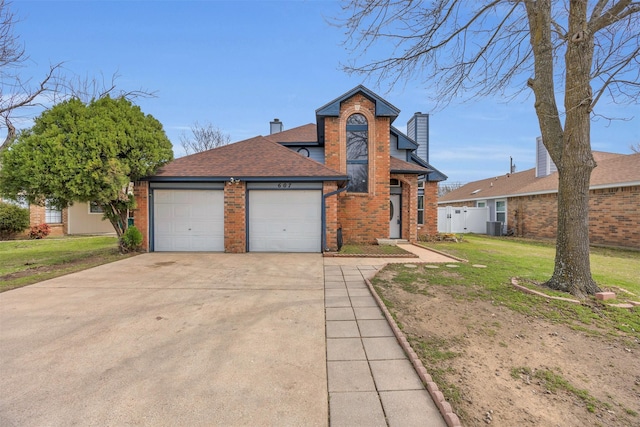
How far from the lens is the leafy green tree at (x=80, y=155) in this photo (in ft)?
24.2

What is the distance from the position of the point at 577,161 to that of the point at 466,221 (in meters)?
15.5

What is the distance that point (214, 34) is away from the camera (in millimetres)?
9953

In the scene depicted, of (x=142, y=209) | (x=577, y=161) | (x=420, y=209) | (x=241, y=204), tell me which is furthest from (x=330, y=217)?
(x=142, y=209)

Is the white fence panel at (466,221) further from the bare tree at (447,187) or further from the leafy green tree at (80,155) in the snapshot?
the bare tree at (447,187)

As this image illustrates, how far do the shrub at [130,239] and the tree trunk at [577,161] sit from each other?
11716 millimetres

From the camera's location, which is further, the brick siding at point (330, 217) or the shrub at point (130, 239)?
the brick siding at point (330, 217)

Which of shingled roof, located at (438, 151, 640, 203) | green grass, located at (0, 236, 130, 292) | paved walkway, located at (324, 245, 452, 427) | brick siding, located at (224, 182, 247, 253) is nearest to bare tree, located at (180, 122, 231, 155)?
green grass, located at (0, 236, 130, 292)

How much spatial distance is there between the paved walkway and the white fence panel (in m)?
16.2

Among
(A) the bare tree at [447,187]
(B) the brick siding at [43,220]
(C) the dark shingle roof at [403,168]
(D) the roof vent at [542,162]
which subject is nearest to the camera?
(C) the dark shingle roof at [403,168]

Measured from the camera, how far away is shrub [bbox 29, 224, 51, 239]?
48.6 feet

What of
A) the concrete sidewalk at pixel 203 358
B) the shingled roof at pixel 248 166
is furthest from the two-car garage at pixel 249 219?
the concrete sidewalk at pixel 203 358

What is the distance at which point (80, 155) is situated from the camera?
7.66 meters

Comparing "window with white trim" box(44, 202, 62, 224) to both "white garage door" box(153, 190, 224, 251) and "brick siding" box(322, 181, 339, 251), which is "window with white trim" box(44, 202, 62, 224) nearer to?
"white garage door" box(153, 190, 224, 251)

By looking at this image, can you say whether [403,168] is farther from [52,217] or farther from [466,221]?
[52,217]
